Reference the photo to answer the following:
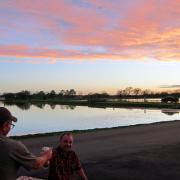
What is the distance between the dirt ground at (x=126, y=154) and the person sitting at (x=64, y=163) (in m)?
3.43

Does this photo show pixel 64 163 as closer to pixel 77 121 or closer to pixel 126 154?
pixel 126 154

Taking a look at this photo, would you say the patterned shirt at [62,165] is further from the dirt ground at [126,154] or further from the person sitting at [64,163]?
the dirt ground at [126,154]

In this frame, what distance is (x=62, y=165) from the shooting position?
645cm

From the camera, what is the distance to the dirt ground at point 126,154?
10.4m

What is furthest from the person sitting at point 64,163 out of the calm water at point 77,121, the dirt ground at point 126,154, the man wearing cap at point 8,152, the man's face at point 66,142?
the calm water at point 77,121

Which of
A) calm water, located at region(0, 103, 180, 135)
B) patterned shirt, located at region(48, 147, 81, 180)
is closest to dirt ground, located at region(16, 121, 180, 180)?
patterned shirt, located at region(48, 147, 81, 180)

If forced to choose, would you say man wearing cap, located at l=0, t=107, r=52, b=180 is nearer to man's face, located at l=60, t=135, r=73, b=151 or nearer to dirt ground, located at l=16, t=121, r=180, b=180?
man's face, located at l=60, t=135, r=73, b=151

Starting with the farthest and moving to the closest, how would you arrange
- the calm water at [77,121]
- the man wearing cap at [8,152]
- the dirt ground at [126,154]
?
the calm water at [77,121] < the dirt ground at [126,154] < the man wearing cap at [8,152]

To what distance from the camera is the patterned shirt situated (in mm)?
6403

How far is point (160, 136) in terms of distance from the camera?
755 inches

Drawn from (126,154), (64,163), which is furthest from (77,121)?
(64,163)

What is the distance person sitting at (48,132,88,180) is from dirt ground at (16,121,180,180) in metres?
3.43

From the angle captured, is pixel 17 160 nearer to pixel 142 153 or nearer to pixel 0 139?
pixel 0 139

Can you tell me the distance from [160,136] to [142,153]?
555 centimetres
